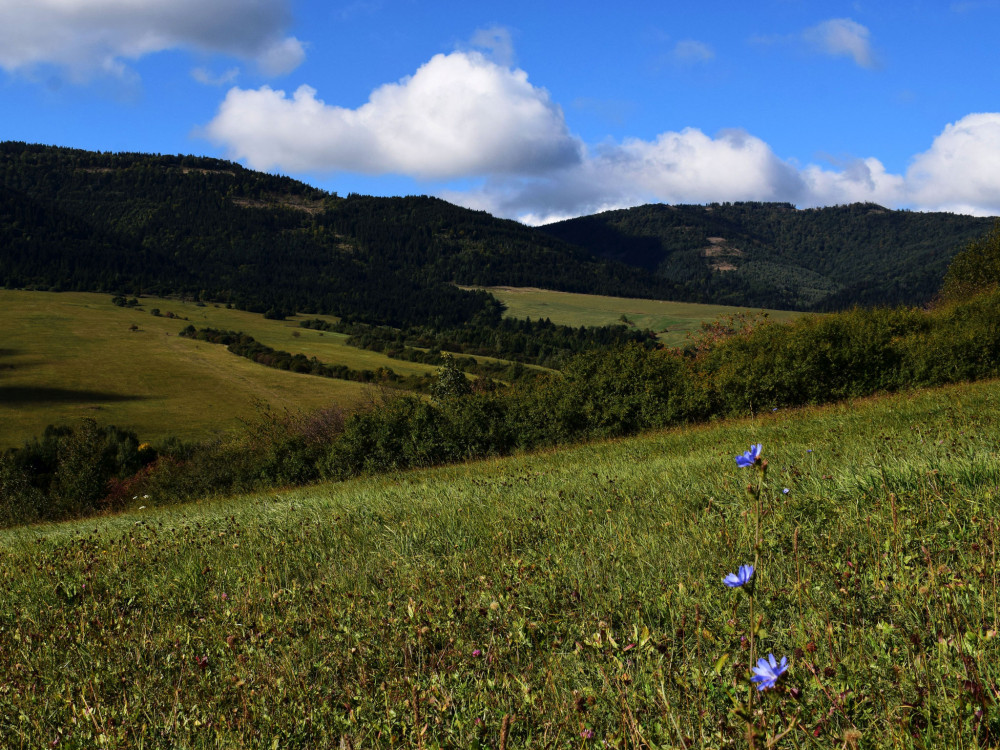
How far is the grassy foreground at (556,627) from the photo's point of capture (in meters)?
2.19

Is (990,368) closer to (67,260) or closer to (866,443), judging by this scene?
(866,443)

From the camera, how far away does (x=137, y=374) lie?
7650cm

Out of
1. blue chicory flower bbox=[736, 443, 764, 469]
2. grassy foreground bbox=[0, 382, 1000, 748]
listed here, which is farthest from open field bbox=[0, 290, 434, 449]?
blue chicory flower bbox=[736, 443, 764, 469]

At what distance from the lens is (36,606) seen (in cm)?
469

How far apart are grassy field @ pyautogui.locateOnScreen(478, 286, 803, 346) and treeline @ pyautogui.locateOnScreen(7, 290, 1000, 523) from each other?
71.8 metres

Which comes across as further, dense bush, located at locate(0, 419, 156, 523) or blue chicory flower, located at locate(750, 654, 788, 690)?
dense bush, located at locate(0, 419, 156, 523)

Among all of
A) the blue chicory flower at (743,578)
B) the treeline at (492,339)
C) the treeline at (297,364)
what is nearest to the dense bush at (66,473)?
the treeline at (297,364)

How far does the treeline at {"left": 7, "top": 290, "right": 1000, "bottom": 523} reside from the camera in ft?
75.8

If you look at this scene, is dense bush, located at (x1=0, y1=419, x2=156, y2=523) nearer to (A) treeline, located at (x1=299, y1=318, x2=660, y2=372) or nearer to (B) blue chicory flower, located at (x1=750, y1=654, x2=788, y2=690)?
(B) blue chicory flower, located at (x1=750, y1=654, x2=788, y2=690)

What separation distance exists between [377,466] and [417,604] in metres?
21.0

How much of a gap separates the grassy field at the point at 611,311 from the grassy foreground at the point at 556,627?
94.1 m

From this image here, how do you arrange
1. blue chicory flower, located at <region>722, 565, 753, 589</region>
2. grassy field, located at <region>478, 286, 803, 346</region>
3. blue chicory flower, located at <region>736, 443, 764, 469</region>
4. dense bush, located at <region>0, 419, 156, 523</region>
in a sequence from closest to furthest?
1. blue chicory flower, located at <region>722, 565, 753, 589</region>
2. blue chicory flower, located at <region>736, 443, 764, 469</region>
3. dense bush, located at <region>0, 419, 156, 523</region>
4. grassy field, located at <region>478, 286, 803, 346</region>

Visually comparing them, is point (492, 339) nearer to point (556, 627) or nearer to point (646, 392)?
point (646, 392)

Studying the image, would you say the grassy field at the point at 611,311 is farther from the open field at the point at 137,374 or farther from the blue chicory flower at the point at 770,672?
the blue chicory flower at the point at 770,672
